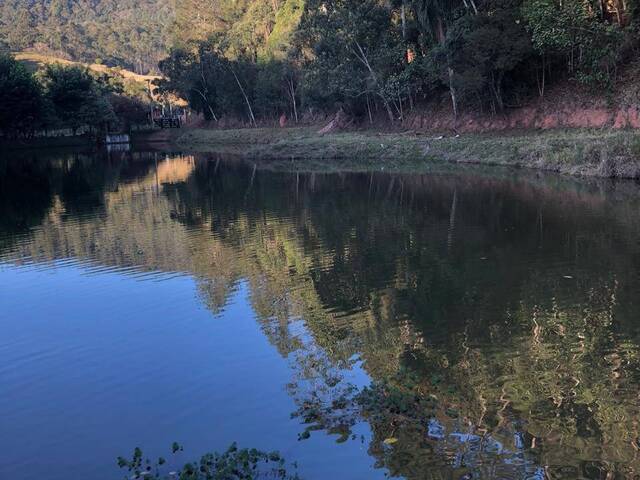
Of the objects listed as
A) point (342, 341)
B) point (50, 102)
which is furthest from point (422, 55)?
point (50, 102)

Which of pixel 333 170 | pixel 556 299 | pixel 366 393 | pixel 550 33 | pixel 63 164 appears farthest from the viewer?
pixel 63 164

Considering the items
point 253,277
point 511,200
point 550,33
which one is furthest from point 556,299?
point 550,33

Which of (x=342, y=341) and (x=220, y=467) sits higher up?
(x=220, y=467)

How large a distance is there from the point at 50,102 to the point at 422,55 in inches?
2375

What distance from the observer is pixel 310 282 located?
652 inches

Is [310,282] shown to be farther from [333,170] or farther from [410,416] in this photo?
[333,170]

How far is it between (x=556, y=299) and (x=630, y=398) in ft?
15.6

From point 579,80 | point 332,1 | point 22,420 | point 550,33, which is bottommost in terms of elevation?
point 22,420

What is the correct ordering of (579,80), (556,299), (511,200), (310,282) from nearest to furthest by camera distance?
(556,299), (310,282), (511,200), (579,80)

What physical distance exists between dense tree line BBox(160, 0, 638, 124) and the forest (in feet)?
0.30

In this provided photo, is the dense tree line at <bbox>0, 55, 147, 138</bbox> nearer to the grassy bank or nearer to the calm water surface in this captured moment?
the grassy bank

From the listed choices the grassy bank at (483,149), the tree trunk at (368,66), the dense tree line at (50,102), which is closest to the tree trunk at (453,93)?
the grassy bank at (483,149)

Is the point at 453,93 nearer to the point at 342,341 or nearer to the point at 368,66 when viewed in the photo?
the point at 368,66

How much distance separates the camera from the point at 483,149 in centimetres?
4109
